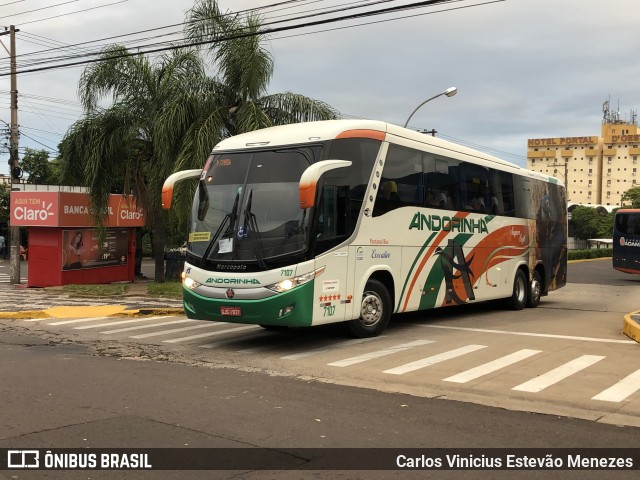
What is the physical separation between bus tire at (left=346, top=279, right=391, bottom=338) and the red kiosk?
44.6 feet

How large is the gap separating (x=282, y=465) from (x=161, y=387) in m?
2.99

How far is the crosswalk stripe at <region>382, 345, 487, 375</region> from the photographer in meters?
8.66

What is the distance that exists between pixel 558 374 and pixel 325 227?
3.92 metres

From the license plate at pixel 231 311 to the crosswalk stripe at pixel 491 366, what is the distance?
329cm

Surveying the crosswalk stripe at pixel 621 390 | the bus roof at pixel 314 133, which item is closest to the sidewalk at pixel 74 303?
the bus roof at pixel 314 133

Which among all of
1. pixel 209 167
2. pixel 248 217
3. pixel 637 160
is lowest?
pixel 248 217

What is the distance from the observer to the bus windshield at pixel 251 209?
9641 mm

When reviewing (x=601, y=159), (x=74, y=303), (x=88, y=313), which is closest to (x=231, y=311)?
(x=88, y=313)

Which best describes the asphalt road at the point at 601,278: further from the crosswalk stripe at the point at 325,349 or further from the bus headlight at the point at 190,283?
the bus headlight at the point at 190,283

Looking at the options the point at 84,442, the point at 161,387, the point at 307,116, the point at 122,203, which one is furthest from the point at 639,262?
the point at 84,442

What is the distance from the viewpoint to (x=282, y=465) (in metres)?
4.83

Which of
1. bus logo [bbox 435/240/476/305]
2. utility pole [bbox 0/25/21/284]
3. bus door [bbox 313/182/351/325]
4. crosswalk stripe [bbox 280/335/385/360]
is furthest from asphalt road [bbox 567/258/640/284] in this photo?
utility pole [bbox 0/25/21/284]

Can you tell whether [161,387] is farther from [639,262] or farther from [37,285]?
[639,262]

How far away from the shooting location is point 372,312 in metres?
11.2
